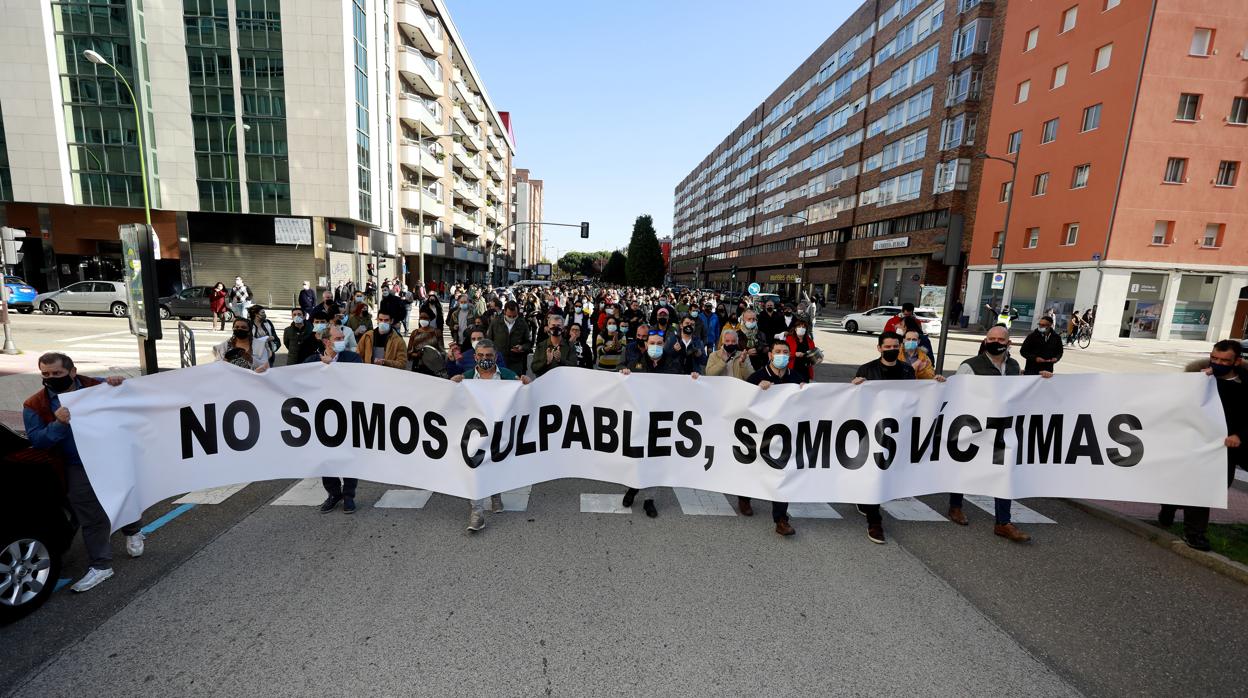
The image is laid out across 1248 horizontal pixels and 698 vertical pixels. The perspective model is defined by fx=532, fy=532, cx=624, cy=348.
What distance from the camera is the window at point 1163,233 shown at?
26406mm

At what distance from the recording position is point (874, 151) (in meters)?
44.9

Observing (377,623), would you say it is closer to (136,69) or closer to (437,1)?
(136,69)

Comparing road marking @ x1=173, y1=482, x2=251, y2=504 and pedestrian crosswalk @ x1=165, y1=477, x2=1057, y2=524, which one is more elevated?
pedestrian crosswalk @ x1=165, y1=477, x2=1057, y2=524

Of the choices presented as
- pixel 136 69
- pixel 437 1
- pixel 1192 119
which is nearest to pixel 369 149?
pixel 136 69

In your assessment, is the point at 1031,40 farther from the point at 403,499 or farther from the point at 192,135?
the point at 192,135

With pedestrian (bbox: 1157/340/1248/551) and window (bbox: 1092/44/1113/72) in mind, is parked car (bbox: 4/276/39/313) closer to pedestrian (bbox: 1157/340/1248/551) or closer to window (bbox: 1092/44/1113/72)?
pedestrian (bbox: 1157/340/1248/551)

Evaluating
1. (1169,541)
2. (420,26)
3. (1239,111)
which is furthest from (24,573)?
(1239,111)

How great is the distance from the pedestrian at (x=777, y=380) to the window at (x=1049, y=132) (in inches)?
1389

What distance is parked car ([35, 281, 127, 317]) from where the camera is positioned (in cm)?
1998

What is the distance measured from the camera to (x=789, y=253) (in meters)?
62.6

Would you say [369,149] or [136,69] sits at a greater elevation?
[136,69]

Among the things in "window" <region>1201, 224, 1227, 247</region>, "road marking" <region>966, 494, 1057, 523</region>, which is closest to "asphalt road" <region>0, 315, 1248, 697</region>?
"road marking" <region>966, 494, 1057, 523</region>

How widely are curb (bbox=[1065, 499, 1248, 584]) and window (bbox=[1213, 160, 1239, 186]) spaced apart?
33.3 meters

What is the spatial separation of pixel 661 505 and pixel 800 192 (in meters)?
60.8
